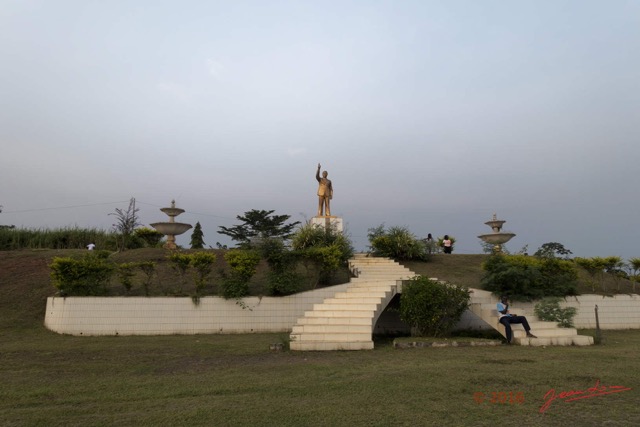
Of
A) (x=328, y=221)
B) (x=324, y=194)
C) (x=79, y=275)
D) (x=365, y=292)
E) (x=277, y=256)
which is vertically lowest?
(x=365, y=292)

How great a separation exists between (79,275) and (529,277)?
12.0 meters

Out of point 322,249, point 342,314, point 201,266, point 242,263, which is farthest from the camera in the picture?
point 322,249

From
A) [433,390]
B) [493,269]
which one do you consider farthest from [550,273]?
[433,390]

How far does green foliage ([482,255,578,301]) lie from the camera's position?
12.1m

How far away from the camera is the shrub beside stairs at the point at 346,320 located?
8.54 metres

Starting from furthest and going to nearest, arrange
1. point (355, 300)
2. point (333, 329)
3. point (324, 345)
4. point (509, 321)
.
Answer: point (355, 300), point (509, 321), point (333, 329), point (324, 345)

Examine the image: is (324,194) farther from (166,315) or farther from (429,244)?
(166,315)

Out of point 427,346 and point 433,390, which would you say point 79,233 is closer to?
point 427,346

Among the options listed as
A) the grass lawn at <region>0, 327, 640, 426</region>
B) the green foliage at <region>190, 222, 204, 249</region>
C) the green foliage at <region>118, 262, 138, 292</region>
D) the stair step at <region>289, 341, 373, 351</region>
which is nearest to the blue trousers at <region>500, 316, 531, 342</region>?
the grass lawn at <region>0, 327, 640, 426</region>

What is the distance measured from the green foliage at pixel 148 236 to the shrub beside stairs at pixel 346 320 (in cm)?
1207

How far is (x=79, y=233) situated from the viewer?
22.2m

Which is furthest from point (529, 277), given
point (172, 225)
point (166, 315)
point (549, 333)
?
point (172, 225)

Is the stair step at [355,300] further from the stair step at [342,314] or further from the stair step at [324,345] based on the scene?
the stair step at [324,345]

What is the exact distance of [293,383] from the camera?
18.6 ft
